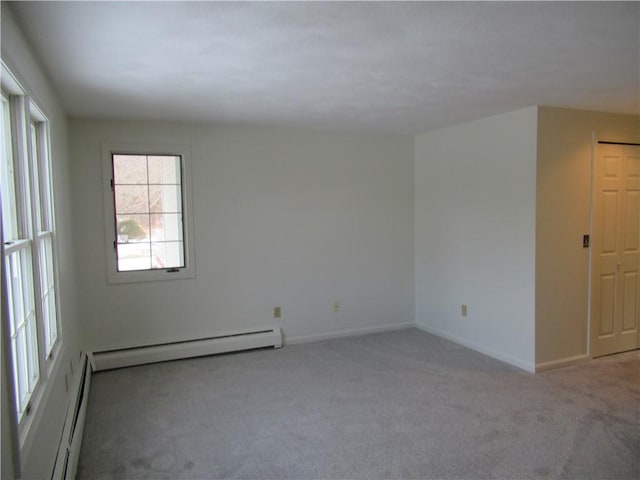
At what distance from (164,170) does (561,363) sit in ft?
13.4

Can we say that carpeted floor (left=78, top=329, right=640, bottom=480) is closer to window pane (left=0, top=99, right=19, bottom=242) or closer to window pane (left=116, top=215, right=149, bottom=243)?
window pane (left=116, top=215, right=149, bottom=243)

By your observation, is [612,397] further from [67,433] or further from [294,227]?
[67,433]

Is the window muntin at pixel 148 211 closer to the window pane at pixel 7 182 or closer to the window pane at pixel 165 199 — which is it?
the window pane at pixel 165 199

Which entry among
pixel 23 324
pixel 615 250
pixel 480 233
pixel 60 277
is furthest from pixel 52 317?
pixel 615 250

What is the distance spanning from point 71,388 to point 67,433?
57 centimetres

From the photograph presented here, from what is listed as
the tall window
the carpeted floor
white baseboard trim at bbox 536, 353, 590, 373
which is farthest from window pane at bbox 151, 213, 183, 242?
white baseboard trim at bbox 536, 353, 590, 373

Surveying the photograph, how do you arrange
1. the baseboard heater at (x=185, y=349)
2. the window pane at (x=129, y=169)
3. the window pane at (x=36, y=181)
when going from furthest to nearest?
the window pane at (x=129, y=169), the baseboard heater at (x=185, y=349), the window pane at (x=36, y=181)

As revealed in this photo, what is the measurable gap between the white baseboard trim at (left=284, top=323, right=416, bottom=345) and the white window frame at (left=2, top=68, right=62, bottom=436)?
2.59m

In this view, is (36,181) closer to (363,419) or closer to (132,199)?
(132,199)

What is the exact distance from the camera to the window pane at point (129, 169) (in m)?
4.29

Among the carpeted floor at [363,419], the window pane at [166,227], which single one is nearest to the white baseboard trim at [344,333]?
the carpeted floor at [363,419]

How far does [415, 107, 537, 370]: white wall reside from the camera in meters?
3.99

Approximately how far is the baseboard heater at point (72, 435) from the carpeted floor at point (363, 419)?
81mm

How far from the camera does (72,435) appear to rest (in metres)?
2.68
